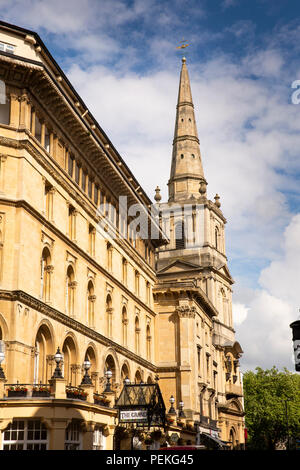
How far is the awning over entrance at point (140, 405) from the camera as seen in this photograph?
114ft

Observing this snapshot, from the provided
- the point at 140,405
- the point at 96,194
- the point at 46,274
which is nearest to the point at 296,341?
the point at 140,405

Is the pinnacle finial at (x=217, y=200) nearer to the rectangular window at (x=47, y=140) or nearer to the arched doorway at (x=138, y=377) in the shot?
the arched doorway at (x=138, y=377)

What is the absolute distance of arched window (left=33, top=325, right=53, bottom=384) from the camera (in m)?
35.1

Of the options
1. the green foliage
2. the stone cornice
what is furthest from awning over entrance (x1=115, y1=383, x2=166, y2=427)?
the green foliage

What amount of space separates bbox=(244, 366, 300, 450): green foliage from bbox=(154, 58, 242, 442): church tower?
60.8 feet

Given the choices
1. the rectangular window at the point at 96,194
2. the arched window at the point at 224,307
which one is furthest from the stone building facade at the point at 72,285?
the arched window at the point at 224,307

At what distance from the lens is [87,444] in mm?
31078

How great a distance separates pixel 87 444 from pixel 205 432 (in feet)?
116

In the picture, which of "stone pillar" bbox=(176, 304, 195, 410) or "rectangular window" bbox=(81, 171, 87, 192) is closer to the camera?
"rectangular window" bbox=(81, 171, 87, 192)

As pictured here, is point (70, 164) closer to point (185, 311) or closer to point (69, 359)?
point (69, 359)

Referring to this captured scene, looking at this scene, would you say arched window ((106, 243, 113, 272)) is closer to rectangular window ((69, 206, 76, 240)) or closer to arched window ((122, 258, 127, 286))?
arched window ((122, 258, 127, 286))

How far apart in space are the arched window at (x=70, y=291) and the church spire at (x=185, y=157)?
174 ft

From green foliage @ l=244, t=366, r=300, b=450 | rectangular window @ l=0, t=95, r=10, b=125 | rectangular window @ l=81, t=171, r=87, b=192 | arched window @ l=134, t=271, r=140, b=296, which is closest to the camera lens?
rectangular window @ l=0, t=95, r=10, b=125

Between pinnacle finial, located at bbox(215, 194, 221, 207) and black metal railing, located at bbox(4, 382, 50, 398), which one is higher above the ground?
pinnacle finial, located at bbox(215, 194, 221, 207)
